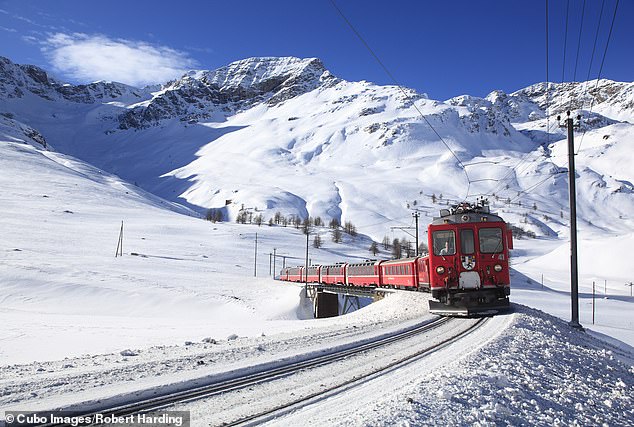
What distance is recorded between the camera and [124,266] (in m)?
66.9

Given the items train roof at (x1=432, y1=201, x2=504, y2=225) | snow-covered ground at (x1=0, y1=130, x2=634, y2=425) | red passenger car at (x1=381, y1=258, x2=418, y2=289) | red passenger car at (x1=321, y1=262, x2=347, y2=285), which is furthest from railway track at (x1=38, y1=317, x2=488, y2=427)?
red passenger car at (x1=321, y1=262, x2=347, y2=285)

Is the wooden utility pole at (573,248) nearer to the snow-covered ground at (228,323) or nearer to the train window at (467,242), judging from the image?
→ the snow-covered ground at (228,323)

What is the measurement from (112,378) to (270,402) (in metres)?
3.32

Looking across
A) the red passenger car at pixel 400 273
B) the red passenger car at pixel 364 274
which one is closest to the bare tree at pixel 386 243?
the red passenger car at pixel 364 274

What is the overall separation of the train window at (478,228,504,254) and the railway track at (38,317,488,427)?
672 cm

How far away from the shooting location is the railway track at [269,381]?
6852 millimetres

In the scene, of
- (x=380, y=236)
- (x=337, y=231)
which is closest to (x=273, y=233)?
(x=337, y=231)

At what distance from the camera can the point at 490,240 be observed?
18953mm

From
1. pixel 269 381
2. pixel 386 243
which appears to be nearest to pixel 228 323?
pixel 269 381

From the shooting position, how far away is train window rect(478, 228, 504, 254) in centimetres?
1889

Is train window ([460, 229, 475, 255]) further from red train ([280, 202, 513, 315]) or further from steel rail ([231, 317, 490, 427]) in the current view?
steel rail ([231, 317, 490, 427])

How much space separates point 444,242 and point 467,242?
36.0 inches

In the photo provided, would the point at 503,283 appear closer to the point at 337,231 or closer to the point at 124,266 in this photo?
the point at 124,266

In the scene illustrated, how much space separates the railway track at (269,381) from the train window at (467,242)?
6.45 meters
